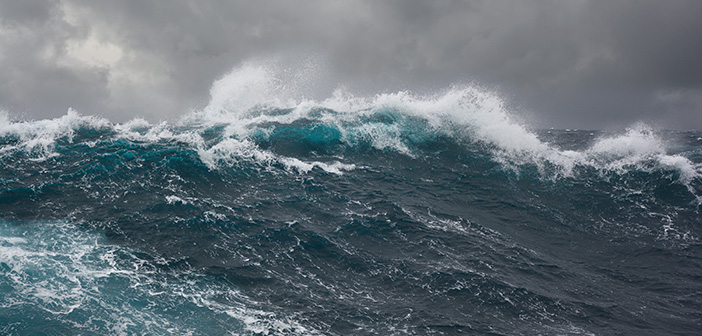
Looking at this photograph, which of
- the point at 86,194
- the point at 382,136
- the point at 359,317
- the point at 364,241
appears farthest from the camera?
the point at 382,136

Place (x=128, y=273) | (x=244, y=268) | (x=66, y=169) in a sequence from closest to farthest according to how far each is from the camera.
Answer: (x=128, y=273) → (x=244, y=268) → (x=66, y=169)

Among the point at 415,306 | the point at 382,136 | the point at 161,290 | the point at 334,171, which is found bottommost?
the point at 161,290

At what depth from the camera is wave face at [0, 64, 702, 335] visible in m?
19.6

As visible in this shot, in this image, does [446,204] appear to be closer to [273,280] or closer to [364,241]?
[364,241]

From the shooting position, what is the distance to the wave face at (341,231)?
64.3 feet

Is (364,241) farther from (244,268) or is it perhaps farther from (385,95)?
(385,95)

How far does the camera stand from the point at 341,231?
92.8ft

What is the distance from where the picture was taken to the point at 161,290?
20.3 meters

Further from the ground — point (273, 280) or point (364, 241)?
point (364, 241)

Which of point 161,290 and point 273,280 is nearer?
point 161,290

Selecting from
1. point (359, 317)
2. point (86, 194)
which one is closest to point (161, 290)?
point (359, 317)

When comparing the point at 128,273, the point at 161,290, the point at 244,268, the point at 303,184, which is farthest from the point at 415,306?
the point at 303,184

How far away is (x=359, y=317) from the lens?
1962 cm

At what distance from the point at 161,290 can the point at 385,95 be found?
41.4 meters
